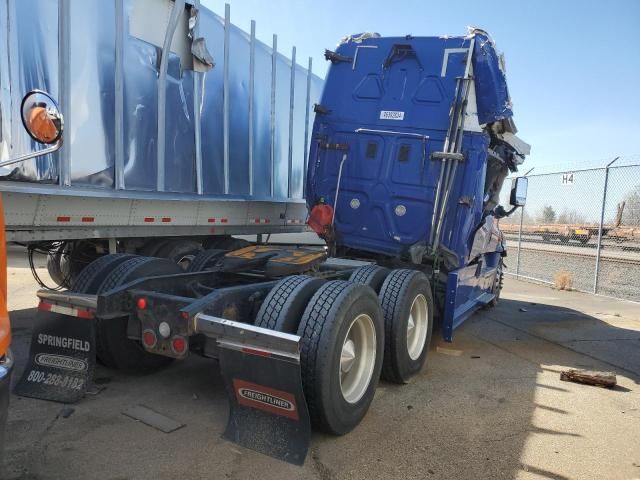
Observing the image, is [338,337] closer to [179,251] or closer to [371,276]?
[371,276]

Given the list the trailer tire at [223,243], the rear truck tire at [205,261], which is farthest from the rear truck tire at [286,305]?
the trailer tire at [223,243]

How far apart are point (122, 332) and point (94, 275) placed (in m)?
0.52

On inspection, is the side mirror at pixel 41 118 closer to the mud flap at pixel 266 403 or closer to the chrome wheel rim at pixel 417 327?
the mud flap at pixel 266 403

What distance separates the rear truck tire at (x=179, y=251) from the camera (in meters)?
6.02

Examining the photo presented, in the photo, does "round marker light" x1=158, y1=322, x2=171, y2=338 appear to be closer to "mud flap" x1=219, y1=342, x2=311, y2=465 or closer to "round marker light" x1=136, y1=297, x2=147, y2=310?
"round marker light" x1=136, y1=297, x2=147, y2=310

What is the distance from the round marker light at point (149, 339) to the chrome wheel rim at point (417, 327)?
8.00 ft

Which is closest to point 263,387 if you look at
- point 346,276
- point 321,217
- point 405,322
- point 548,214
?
point 405,322

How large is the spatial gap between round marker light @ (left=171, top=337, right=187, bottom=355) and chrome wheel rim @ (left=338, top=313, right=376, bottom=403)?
109 cm

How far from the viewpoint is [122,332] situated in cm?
402

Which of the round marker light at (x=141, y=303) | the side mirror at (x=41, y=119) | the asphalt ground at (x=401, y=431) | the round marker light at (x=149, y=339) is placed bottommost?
the asphalt ground at (x=401, y=431)

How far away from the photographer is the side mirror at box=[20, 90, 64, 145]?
1983 millimetres

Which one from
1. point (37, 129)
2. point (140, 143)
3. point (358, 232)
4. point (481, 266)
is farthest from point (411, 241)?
point (37, 129)

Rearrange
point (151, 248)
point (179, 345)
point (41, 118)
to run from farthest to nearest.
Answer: point (151, 248) → point (179, 345) → point (41, 118)

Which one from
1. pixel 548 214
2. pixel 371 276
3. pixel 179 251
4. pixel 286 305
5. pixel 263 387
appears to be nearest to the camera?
pixel 263 387
